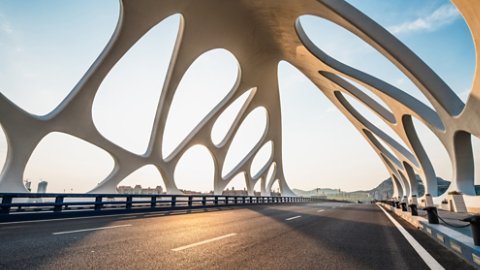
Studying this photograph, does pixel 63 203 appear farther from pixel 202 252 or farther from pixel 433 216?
pixel 433 216

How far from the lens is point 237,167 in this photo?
40.1 m

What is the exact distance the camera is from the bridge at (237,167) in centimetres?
421

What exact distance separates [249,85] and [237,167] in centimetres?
1203

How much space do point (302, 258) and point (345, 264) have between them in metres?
0.59

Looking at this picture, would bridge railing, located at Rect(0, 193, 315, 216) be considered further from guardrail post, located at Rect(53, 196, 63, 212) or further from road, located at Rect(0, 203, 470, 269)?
road, located at Rect(0, 203, 470, 269)

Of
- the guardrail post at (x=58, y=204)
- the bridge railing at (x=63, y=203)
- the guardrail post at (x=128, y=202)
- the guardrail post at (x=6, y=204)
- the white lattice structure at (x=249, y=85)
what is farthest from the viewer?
the white lattice structure at (x=249, y=85)

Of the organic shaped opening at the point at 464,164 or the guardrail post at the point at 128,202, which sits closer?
the guardrail post at the point at 128,202

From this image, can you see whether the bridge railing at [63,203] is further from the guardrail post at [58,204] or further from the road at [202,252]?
the road at [202,252]

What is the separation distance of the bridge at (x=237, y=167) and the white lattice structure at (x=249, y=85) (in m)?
0.10

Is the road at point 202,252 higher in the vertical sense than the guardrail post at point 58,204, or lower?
lower

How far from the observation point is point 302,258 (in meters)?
3.98

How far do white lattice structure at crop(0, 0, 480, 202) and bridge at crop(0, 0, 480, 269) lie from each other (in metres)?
0.10

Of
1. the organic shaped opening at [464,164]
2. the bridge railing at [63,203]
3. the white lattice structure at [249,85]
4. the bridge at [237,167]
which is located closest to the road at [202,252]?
the bridge at [237,167]

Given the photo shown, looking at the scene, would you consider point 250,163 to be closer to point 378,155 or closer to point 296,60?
point 296,60
